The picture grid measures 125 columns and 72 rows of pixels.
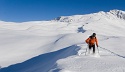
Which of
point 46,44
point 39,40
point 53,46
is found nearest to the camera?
point 53,46

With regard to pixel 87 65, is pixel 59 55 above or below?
above

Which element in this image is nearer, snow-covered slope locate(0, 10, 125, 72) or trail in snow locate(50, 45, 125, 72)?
trail in snow locate(50, 45, 125, 72)

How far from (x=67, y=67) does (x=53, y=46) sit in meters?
24.8

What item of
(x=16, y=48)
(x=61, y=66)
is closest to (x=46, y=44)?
(x=16, y=48)

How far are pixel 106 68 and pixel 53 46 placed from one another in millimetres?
25230

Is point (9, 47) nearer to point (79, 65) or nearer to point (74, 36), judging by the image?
point (74, 36)

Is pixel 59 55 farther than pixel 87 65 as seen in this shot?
Yes

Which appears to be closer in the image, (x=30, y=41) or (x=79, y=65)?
(x=79, y=65)

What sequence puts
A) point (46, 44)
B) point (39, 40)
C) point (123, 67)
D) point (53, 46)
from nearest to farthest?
point (123, 67)
point (53, 46)
point (46, 44)
point (39, 40)

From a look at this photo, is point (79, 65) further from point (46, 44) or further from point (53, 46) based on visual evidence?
point (46, 44)

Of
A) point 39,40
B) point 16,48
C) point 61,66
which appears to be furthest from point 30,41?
point 61,66

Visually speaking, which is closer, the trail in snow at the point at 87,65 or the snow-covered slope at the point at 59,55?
the trail in snow at the point at 87,65

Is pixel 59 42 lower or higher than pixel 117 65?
higher

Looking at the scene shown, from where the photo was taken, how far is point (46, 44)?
4184 centimetres
